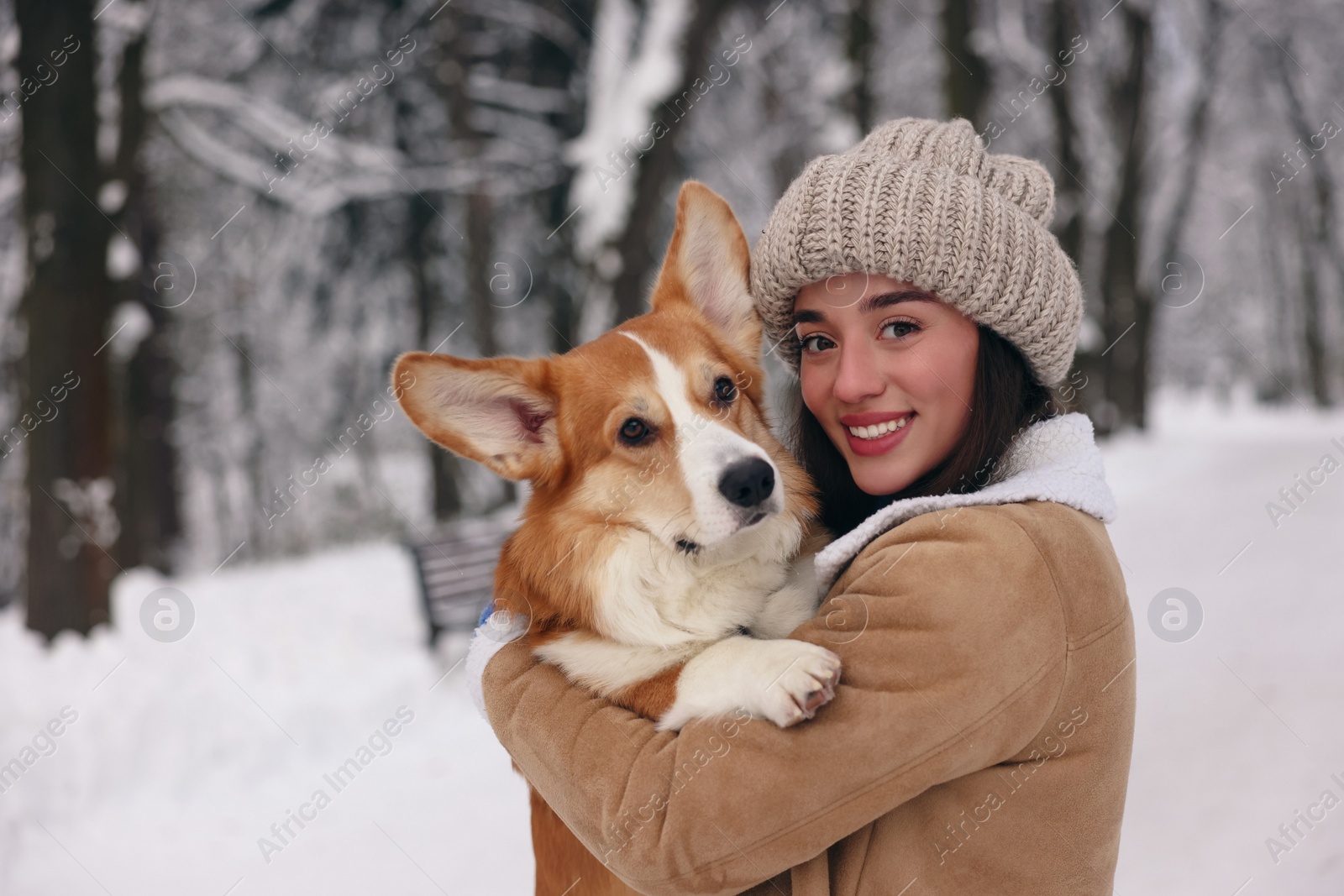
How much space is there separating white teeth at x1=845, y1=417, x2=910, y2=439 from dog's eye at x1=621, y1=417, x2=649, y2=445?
463 mm

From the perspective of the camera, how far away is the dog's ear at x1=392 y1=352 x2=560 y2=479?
180 cm

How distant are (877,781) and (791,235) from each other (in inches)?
40.0

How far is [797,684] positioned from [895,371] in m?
0.67

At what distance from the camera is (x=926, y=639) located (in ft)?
4.09

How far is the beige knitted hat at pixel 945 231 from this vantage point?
1632 millimetres

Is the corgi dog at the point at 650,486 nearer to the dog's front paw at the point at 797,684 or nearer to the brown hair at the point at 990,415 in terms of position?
the dog's front paw at the point at 797,684

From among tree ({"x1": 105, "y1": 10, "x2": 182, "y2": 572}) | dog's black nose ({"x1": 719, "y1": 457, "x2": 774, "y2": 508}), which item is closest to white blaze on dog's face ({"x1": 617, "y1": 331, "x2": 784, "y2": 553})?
dog's black nose ({"x1": 719, "y1": 457, "x2": 774, "y2": 508})

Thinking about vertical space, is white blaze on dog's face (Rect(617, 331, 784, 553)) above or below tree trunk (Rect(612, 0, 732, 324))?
below

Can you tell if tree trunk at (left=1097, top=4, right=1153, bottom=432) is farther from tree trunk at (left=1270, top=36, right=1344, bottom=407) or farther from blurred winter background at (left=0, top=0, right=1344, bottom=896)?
tree trunk at (left=1270, top=36, right=1344, bottom=407)

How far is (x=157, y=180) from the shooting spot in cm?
1001

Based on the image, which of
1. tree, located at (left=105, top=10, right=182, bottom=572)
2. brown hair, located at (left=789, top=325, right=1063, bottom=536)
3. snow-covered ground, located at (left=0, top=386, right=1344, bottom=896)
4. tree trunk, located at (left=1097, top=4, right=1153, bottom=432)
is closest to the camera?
brown hair, located at (left=789, top=325, right=1063, bottom=536)

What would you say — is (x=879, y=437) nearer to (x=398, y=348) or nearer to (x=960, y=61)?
(x=960, y=61)

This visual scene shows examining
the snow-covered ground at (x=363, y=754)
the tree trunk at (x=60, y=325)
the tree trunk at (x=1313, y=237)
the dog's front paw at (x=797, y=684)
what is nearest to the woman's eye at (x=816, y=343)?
the dog's front paw at (x=797, y=684)

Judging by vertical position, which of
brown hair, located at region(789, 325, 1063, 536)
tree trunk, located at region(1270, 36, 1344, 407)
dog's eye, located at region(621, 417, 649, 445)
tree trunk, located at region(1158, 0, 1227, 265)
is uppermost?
dog's eye, located at region(621, 417, 649, 445)
